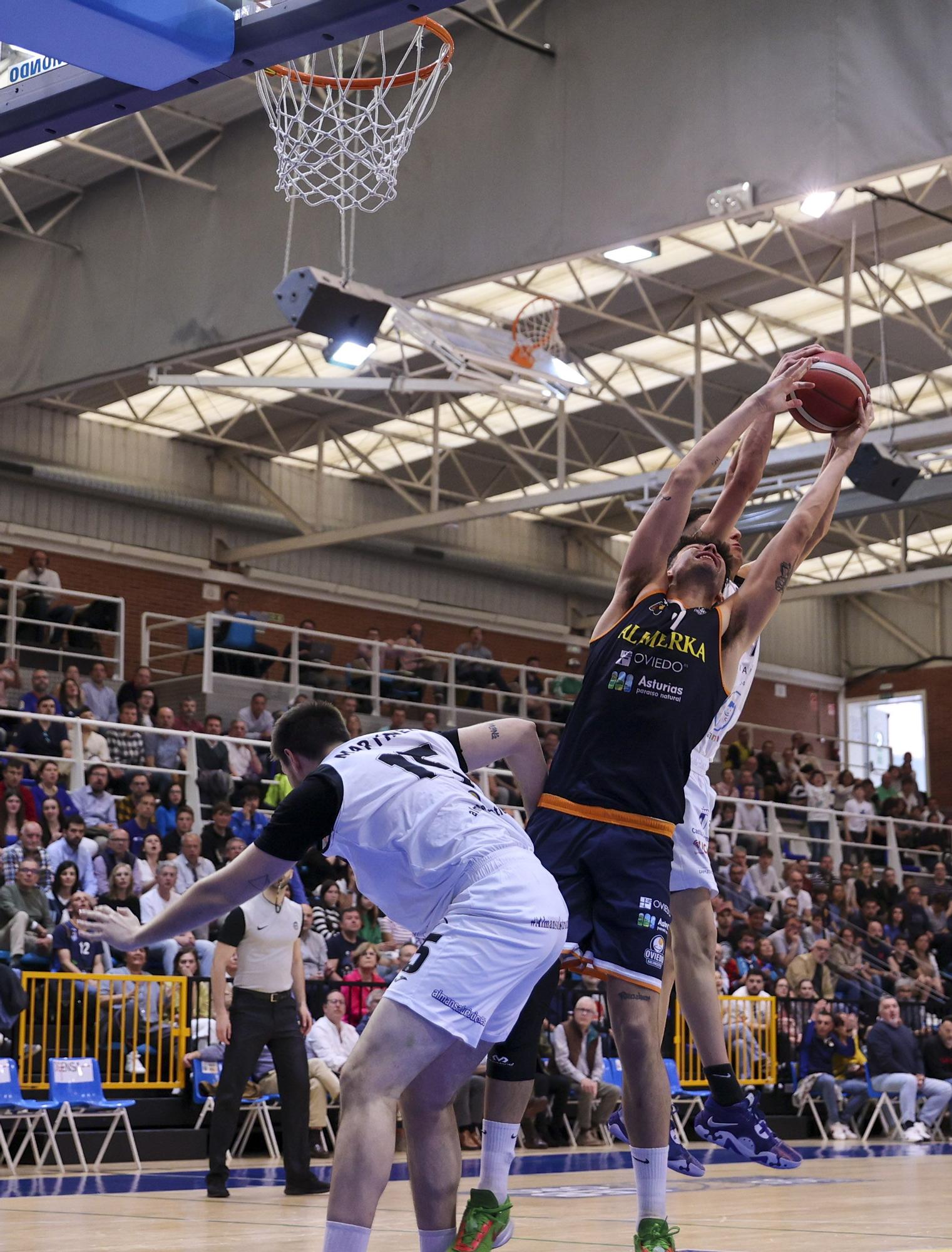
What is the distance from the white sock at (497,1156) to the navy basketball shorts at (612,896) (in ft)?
1.88

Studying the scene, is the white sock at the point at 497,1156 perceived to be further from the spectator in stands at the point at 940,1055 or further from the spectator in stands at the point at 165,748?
the spectator in stands at the point at 940,1055

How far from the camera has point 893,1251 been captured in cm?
602

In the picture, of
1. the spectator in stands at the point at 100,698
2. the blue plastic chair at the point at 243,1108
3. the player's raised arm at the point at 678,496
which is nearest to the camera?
the player's raised arm at the point at 678,496

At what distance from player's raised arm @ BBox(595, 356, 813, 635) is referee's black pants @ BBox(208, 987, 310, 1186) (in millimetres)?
5082

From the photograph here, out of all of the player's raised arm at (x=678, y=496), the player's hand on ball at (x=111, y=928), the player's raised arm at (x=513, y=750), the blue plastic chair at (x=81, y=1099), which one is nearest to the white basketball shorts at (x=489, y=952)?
the player's raised arm at (x=513, y=750)

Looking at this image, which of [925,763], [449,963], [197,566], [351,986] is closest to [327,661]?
[197,566]

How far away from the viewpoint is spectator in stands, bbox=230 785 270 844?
710 inches

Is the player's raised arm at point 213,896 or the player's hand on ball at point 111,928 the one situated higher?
the player's raised arm at point 213,896

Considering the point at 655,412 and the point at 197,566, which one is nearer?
the point at 655,412

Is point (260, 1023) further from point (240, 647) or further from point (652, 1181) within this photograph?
point (240, 647)

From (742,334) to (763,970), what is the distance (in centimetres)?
976

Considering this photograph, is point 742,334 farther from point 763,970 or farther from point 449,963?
point 449,963

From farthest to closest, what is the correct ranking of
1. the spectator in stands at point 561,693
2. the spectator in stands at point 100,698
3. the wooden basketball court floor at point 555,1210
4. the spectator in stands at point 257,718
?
the spectator in stands at point 561,693, the spectator in stands at point 257,718, the spectator in stands at point 100,698, the wooden basketball court floor at point 555,1210

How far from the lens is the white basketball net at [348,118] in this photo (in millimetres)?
12273
